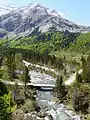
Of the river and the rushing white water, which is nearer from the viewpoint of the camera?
the rushing white water

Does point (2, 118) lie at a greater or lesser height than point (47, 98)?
greater

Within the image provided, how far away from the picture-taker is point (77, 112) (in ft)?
292

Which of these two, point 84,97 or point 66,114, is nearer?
point 66,114

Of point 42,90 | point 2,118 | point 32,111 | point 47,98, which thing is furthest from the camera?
point 42,90

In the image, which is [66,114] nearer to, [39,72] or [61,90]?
[61,90]

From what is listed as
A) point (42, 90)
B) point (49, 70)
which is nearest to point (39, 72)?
point (49, 70)

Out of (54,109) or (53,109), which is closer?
(53,109)

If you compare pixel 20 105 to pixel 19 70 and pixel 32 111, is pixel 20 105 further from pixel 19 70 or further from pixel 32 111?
pixel 19 70

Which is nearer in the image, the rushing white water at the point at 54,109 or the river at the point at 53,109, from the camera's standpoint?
the rushing white water at the point at 54,109

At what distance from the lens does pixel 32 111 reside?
8450 cm

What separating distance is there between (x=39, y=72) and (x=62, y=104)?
9738 cm

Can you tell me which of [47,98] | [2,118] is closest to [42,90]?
[47,98]

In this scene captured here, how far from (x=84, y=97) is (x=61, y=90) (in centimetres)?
1775

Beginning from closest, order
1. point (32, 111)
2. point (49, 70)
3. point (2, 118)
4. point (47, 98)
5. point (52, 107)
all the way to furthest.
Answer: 1. point (2, 118)
2. point (32, 111)
3. point (52, 107)
4. point (47, 98)
5. point (49, 70)
